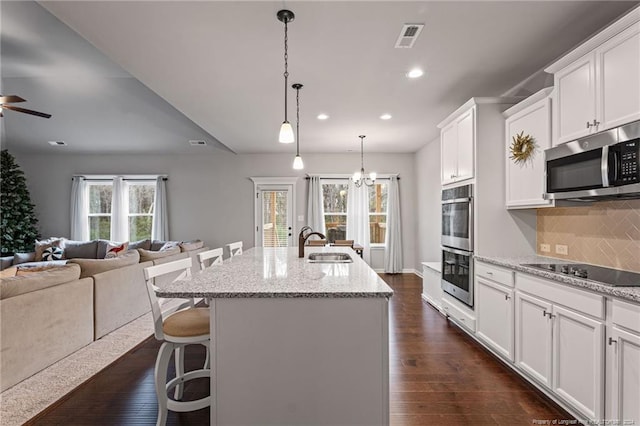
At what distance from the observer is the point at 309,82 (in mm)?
3234

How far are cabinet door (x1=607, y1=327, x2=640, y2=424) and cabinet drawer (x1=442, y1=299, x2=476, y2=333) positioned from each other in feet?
4.94

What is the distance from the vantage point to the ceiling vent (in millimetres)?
2284

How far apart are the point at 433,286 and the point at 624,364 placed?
2.87 metres

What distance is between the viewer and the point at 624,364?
1.59m

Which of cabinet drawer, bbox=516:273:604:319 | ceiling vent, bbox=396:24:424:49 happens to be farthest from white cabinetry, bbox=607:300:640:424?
ceiling vent, bbox=396:24:424:49

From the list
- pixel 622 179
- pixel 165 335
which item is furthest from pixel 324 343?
pixel 622 179

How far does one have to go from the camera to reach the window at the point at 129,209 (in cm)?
708

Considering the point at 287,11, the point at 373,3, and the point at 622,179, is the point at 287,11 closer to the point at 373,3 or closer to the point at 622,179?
the point at 373,3

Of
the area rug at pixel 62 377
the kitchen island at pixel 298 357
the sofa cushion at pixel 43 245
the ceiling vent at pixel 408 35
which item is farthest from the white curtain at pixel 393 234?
the sofa cushion at pixel 43 245

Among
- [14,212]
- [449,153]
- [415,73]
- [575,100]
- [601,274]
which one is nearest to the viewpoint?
[601,274]

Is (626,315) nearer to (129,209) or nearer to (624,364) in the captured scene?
(624,364)

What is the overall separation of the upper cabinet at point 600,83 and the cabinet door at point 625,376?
3.93ft

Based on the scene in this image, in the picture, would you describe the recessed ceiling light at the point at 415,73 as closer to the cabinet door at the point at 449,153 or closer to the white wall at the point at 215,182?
the cabinet door at the point at 449,153

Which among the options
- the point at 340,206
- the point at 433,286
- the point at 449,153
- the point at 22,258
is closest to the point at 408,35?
the point at 449,153
